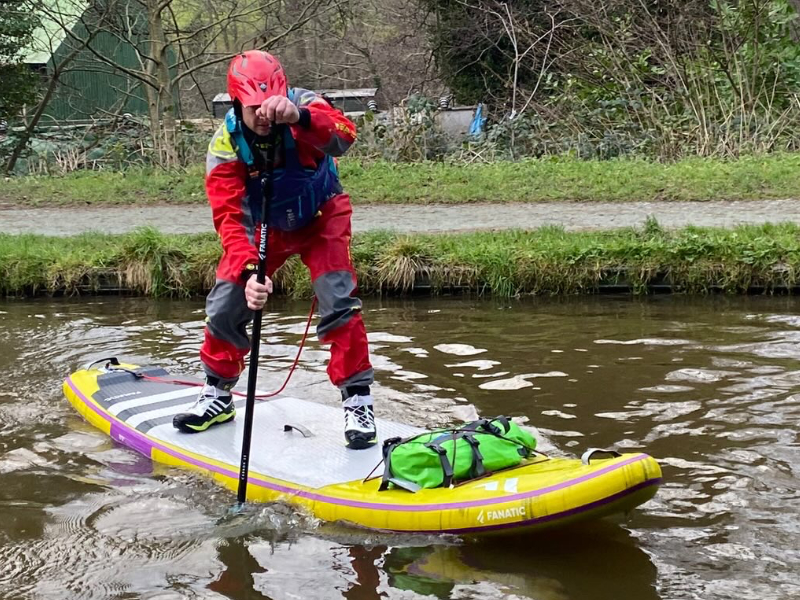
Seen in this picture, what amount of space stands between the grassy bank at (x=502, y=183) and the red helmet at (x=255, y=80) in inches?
289

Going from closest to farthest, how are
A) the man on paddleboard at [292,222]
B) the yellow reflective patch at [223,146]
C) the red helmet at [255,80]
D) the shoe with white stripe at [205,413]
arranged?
the red helmet at [255,80], the man on paddleboard at [292,222], the yellow reflective patch at [223,146], the shoe with white stripe at [205,413]

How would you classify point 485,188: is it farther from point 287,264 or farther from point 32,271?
point 32,271

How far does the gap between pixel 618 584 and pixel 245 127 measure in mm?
2397

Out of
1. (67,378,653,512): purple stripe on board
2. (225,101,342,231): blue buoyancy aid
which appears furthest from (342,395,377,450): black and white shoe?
(225,101,342,231): blue buoyancy aid

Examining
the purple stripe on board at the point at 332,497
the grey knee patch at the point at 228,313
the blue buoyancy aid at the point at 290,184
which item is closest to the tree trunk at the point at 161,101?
the purple stripe on board at the point at 332,497

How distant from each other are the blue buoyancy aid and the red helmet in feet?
0.60

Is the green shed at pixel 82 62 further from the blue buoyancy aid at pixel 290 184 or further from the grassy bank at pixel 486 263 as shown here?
the blue buoyancy aid at pixel 290 184

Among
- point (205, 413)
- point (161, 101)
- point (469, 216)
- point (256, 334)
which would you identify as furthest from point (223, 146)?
point (161, 101)

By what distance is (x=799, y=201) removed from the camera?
988 centimetres

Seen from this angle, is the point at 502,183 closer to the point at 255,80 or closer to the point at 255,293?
the point at 255,80

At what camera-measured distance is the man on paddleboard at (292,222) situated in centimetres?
408

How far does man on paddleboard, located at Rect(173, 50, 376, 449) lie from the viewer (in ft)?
13.4

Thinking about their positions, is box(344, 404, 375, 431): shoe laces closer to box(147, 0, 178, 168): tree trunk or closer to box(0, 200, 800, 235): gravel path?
box(0, 200, 800, 235): gravel path

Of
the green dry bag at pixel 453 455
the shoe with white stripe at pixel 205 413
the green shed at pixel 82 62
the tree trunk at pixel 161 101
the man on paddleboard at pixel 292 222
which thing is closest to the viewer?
the green dry bag at pixel 453 455
